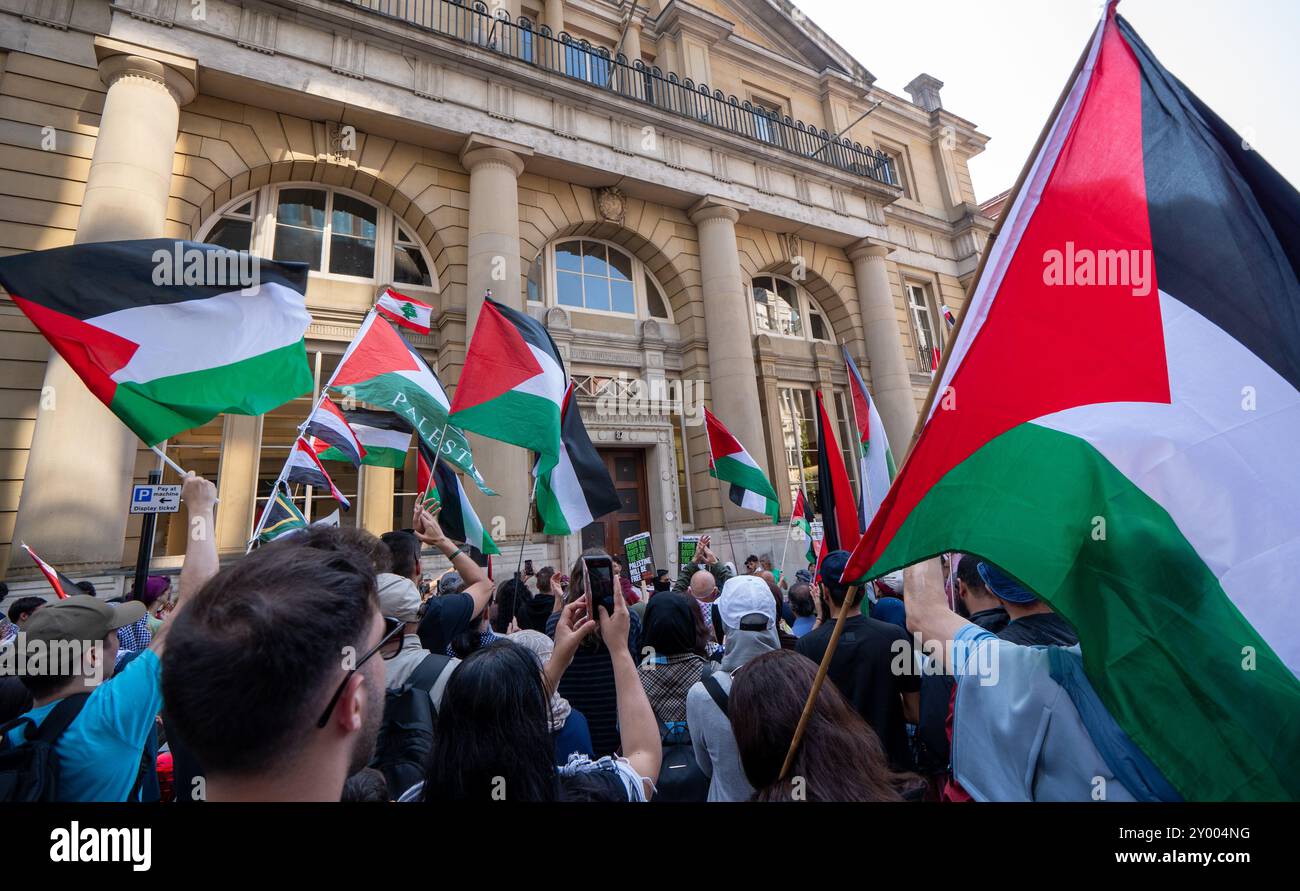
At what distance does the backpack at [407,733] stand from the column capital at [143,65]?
10.7 m

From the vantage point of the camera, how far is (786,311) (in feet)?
53.3

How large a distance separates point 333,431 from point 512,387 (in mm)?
1715

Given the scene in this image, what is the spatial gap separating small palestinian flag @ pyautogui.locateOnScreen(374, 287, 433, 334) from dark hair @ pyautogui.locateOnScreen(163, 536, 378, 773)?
4.91 meters

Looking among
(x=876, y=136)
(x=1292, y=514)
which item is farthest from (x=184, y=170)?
(x=876, y=136)

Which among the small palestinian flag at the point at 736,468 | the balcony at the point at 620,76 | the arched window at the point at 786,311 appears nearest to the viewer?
the small palestinian flag at the point at 736,468

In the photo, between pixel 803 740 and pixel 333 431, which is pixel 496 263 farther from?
pixel 803 740

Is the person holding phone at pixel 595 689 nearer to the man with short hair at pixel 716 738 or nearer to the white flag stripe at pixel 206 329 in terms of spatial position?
the man with short hair at pixel 716 738

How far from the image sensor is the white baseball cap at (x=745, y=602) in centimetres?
304

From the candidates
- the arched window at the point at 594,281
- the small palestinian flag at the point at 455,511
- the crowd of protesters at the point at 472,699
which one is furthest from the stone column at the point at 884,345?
the crowd of protesters at the point at 472,699

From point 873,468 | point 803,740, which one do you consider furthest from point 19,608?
point 873,468

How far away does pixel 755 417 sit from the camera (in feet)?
41.5

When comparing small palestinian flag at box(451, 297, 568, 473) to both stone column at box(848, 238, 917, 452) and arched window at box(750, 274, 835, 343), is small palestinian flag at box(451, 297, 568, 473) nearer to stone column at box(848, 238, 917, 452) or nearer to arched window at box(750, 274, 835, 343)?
arched window at box(750, 274, 835, 343)

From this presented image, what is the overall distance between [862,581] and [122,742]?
2.38m

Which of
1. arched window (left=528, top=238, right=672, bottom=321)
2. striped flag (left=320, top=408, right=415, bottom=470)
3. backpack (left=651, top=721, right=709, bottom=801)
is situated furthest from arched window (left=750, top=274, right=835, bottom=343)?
backpack (left=651, top=721, right=709, bottom=801)
